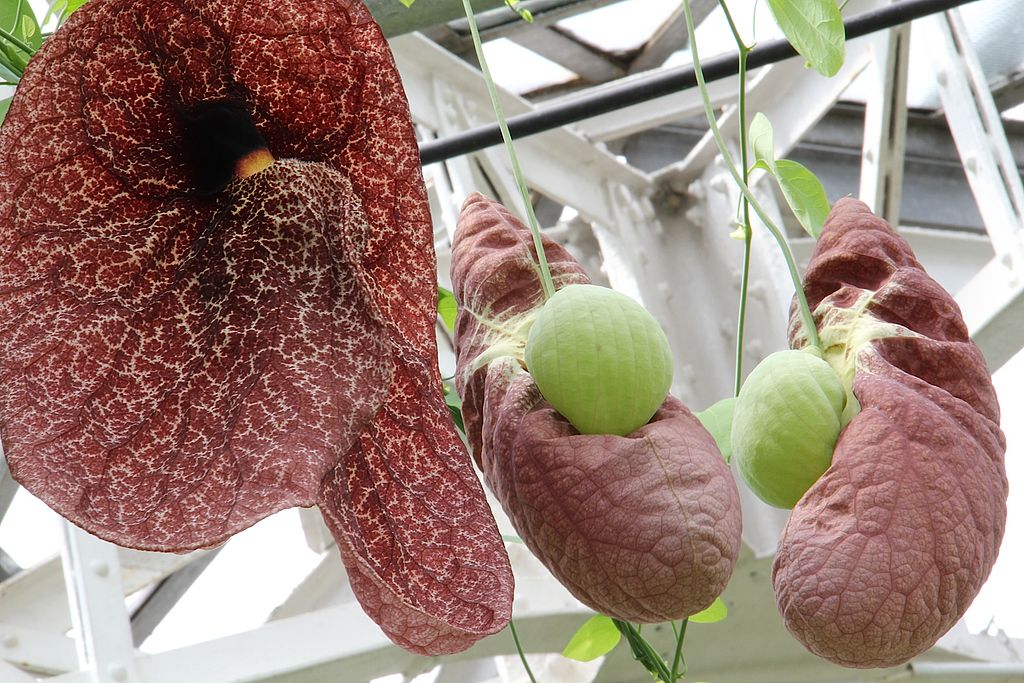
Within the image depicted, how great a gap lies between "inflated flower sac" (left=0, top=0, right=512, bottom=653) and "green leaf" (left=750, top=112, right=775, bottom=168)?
0.80 ft

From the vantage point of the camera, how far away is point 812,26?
421 mm

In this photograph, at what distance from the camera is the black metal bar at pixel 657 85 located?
0.59 meters

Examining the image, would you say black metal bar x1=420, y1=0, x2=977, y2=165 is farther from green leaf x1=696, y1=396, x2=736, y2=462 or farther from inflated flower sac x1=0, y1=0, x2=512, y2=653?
inflated flower sac x1=0, y1=0, x2=512, y2=653

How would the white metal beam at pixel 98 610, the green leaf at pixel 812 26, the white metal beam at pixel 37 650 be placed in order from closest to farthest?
the green leaf at pixel 812 26 < the white metal beam at pixel 98 610 < the white metal beam at pixel 37 650

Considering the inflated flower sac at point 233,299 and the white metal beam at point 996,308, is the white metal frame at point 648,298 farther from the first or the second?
the inflated flower sac at point 233,299

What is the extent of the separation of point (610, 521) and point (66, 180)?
18 cm

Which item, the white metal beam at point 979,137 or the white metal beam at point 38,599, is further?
the white metal beam at point 38,599

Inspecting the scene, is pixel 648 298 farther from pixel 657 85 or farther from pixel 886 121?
pixel 657 85

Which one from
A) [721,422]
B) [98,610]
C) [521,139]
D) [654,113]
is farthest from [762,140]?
[654,113]

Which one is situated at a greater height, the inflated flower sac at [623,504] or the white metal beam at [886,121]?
the inflated flower sac at [623,504]

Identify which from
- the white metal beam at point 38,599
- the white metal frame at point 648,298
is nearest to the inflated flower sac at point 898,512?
the white metal frame at point 648,298

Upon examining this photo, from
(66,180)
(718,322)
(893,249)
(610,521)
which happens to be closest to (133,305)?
(66,180)

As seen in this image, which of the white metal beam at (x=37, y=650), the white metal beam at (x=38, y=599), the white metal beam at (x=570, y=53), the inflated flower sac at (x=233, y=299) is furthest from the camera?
the white metal beam at (x=570, y=53)

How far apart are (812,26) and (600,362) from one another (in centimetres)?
18
